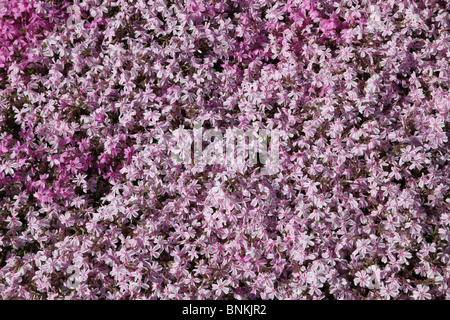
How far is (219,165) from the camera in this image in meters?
2.81

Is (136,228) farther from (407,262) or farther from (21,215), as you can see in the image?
(407,262)

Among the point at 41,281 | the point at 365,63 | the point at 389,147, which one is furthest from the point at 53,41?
the point at 389,147

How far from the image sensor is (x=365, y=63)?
288 cm

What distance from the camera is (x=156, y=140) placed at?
9.63 ft

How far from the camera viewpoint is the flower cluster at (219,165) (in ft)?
8.84

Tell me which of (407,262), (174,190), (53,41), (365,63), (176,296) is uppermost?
(53,41)

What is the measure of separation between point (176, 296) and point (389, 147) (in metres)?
1.79

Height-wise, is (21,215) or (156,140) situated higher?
(156,140)

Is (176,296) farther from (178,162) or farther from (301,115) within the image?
(301,115)

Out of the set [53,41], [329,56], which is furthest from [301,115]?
[53,41]

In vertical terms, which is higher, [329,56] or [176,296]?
[329,56]

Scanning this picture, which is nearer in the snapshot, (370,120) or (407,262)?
(407,262)

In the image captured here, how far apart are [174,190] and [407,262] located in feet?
5.36

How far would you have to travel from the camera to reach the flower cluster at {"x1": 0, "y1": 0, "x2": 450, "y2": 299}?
2693 mm
